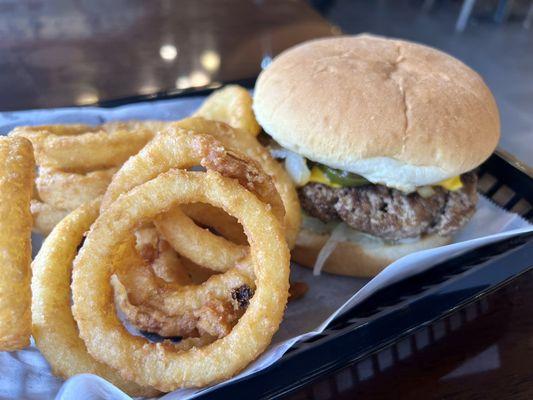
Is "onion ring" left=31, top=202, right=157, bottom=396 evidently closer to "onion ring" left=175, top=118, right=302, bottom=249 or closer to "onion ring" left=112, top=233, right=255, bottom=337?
"onion ring" left=112, top=233, right=255, bottom=337

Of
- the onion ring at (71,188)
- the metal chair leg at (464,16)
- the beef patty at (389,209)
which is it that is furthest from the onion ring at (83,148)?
the metal chair leg at (464,16)

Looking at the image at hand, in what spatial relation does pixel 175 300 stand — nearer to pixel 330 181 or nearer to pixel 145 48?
pixel 330 181

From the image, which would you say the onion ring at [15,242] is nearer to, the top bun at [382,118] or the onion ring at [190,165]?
the onion ring at [190,165]

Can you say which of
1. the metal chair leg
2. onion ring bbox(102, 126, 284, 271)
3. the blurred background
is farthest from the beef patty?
the metal chair leg

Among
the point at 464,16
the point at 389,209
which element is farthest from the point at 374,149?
the point at 464,16

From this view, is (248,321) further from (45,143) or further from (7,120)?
(7,120)

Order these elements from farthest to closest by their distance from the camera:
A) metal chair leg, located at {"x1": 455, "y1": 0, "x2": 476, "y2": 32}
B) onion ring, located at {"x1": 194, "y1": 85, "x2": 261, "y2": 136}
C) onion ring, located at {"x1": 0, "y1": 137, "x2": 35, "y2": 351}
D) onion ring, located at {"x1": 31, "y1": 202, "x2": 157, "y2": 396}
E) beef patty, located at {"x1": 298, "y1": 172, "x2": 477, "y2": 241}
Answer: metal chair leg, located at {"x1": 455, "y1": 0, "x2": 476, "y2": 32} < onion ring, located at {"x1": 194, "y1": 85, "x2": 261, "y2": 136} < beef patty, located at {"x1": 298, "y1": 172, "x2": 477, "y2": 241} < onion ring, located at {"x1": 31, "y1": 202, "x2": 157, "y2": 396} < onion ring, located at {"x1": 0, "y1": 137, "x2": 35, "y2": 351}

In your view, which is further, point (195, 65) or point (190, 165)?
point (195, 65)
